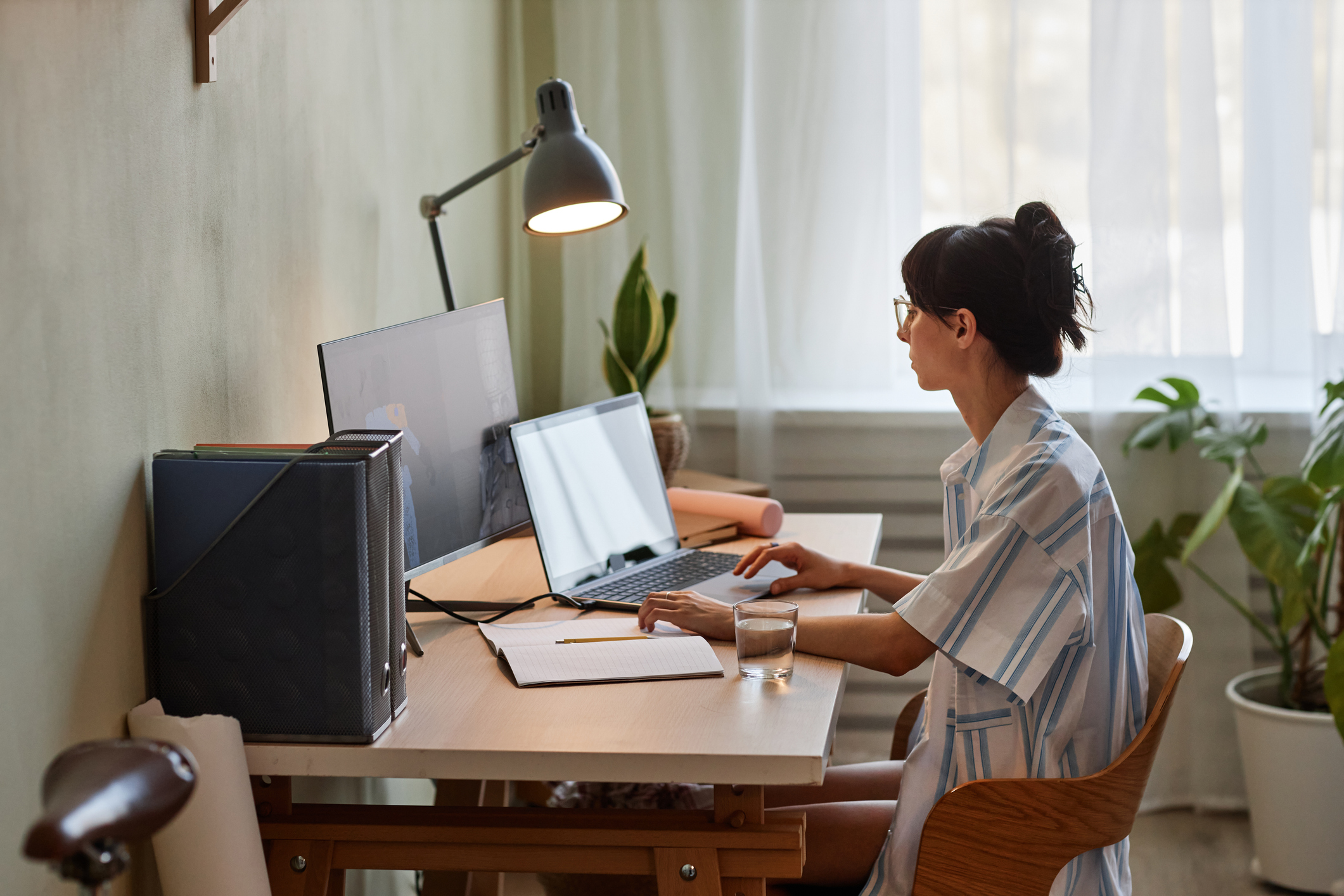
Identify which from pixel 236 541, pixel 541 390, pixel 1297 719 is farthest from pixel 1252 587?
pixel 236 541

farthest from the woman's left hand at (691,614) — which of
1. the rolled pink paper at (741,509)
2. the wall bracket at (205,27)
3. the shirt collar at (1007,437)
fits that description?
the wall bracket at (205,27)

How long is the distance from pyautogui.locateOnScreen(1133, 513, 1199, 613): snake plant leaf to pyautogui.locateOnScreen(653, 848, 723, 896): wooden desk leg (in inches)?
75.3

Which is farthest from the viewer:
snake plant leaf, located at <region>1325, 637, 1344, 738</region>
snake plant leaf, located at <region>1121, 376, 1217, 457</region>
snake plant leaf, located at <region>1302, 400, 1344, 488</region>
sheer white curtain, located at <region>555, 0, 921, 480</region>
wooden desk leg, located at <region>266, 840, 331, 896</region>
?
sheer white curtain, located at <region>555, 0, 921, 480</region>

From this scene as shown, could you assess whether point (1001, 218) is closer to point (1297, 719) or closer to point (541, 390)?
point (1297, 719)

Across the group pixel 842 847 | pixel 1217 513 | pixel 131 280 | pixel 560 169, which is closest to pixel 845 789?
pixel 842 847

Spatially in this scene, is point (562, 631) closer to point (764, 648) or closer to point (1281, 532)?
point (764, 648)

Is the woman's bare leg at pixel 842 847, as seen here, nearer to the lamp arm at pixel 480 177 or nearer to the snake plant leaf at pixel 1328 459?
the lamp arm at pixel 480 177

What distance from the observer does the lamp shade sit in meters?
1.72

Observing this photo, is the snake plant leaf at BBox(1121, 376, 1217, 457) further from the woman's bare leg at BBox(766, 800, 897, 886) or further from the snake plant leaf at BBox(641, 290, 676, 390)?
the woman's bare leg at BBox(766, 800, 897, 886)

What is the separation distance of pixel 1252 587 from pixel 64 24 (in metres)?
2.88

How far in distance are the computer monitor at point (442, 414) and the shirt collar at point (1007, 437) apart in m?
0.66

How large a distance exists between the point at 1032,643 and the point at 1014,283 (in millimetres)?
419

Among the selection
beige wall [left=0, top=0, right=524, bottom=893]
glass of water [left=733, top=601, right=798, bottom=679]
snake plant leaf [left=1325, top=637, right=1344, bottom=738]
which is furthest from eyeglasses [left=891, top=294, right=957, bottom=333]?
snake plant leaf [left=1325, top=637, right=1344, bottom=738]

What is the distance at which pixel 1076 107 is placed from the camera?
9.63 feet
